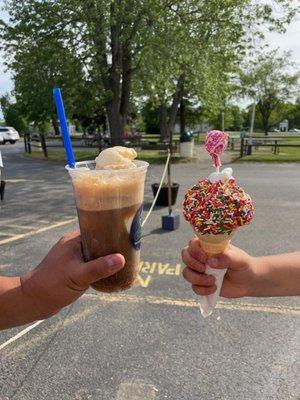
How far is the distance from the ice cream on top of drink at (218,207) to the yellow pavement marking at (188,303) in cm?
285

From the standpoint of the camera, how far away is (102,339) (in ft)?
11.9

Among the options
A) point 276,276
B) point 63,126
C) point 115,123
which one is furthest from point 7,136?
point 276,276

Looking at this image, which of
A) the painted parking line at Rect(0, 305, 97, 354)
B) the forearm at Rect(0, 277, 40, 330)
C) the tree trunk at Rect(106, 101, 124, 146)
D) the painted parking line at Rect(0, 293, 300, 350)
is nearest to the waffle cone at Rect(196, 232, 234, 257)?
the forearm at Rect(0, 277, 40, 330)

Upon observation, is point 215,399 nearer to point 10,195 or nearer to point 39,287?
point 39,287

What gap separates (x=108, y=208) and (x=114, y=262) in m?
0.20

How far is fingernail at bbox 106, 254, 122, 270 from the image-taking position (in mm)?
1433

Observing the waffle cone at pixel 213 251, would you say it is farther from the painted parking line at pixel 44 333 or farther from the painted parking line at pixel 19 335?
the painted parking line at pixel 19 335

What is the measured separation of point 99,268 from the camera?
56.7 inches

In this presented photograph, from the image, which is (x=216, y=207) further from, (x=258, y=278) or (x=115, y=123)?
(x=115, y=123)

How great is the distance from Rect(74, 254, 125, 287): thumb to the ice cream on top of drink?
0.34 metres

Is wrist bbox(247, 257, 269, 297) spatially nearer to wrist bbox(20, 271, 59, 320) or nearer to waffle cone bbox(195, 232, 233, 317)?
waffle cone bbox(195, 232, 233, 317)

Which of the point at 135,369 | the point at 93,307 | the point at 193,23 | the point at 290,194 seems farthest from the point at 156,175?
the point at 135,369

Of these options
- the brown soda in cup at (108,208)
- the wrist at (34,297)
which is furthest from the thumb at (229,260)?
the wrist at (34,297)

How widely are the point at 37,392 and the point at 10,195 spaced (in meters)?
8.70
